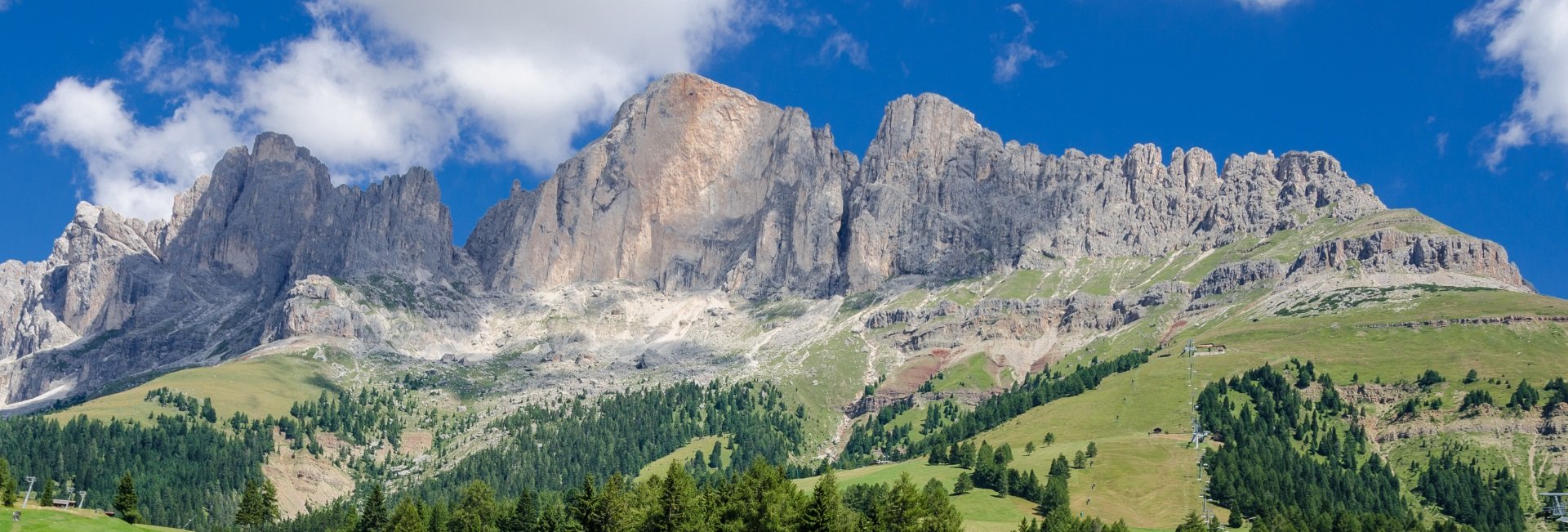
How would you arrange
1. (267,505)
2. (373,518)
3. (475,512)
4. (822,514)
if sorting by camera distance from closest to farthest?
(822,514), (373,518), (475,512), (267,505)

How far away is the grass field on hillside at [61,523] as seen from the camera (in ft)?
413

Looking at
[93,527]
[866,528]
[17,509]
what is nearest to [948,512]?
[866,528]

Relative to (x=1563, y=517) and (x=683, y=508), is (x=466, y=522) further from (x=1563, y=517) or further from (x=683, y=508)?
(x=1563, y=517)

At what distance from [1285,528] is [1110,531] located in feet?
91.7

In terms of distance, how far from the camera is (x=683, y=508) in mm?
137875

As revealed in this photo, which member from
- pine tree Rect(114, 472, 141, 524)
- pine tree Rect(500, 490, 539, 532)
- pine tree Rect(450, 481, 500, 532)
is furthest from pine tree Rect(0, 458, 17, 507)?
pine tree Rect(500, 490, 539, 532)

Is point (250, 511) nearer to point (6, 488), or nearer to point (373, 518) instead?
point (373, 518)

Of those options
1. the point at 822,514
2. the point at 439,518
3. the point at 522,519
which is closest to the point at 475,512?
the point at 439,518

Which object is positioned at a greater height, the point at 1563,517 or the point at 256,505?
the point at 256,505

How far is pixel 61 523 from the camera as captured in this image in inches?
5197

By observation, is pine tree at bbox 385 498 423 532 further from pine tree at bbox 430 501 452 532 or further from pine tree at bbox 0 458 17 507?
pine tree at bbox 0 458 17 507

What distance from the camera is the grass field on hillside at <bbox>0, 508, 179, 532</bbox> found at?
126m

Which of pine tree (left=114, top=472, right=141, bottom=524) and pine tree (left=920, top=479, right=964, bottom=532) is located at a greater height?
pine tree (left=114, top=472, right=141, bottom=524)

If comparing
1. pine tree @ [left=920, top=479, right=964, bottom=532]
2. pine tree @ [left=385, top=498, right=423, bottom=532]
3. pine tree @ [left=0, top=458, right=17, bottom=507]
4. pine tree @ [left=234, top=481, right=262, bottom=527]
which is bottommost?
pine tree @ [left=920, top=479, right=964, bottom=532]
